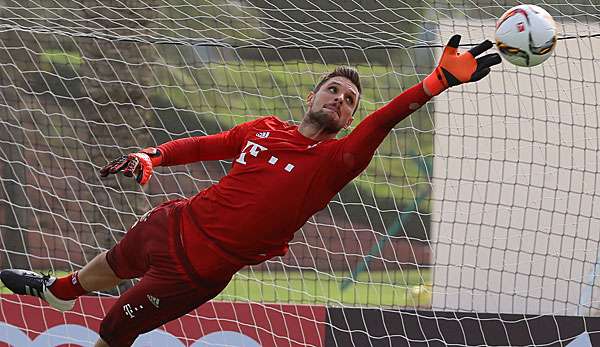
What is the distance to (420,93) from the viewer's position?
479 cm

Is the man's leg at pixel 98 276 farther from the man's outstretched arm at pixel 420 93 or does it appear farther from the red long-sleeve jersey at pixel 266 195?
the man's outstretched arm at pixel 420 93

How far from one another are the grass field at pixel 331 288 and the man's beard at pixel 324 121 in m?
2.66

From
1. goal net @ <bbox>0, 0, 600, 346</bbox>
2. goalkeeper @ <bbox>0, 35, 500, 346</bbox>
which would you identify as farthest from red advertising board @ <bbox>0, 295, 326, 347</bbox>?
goalkeeper @ <bbox>0, 35, 500, 346</bbox>

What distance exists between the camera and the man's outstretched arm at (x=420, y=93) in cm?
466

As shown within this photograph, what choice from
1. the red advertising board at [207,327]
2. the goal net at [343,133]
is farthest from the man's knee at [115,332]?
the goal net at [343,133]

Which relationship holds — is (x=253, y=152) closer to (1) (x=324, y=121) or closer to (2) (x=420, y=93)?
(1) (x=324, y=121)

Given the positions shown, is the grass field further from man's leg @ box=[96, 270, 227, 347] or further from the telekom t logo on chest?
the telekom t logo on chest

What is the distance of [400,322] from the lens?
279 inches

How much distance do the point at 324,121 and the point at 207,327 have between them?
2220 millimetres

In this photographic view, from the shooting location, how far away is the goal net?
7965mm

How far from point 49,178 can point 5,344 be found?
156cm

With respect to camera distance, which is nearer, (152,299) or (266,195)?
(266,195)

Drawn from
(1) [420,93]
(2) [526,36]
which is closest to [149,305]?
(1) [420,93]

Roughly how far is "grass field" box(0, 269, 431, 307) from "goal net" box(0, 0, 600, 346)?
17mm
